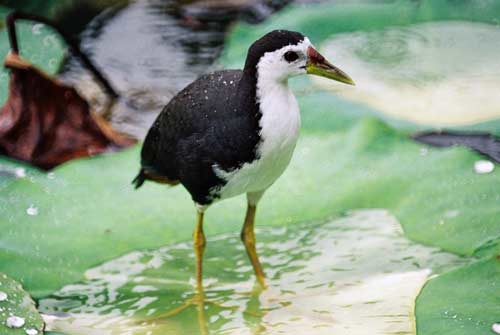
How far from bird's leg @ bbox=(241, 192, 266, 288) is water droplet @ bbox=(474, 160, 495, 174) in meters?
0.81

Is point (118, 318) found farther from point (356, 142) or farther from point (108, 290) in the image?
point (356, 142)

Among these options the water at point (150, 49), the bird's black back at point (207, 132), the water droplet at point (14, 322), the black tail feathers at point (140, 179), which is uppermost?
the bird's black back at point (207, 132)

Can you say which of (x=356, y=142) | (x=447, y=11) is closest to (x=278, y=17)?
(x=447, y=11)

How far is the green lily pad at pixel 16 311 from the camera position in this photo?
2664 mm

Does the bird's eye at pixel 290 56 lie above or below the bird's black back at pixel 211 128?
above

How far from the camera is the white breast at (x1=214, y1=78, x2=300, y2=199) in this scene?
274 centimetres

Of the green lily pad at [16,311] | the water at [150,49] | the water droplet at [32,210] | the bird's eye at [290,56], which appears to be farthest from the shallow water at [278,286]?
the water at [150,49]

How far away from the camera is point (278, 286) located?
3100 mm

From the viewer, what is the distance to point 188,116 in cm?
297

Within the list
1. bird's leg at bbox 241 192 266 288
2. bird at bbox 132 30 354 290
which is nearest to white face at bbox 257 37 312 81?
bird at bbox 132 30 354 290

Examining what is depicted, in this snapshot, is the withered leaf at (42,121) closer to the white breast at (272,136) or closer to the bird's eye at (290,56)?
the white breast at (272,136)

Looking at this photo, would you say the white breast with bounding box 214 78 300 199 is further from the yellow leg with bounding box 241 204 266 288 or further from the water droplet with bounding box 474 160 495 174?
the water droplet with bounding box 474 160 495 174

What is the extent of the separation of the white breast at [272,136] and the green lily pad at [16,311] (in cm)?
68

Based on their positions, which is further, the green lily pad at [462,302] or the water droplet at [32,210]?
the water droplet at [32,210]
